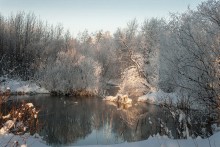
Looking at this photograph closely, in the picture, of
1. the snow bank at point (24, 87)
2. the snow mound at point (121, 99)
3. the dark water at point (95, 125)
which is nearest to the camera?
the dark water at point (95, 125)

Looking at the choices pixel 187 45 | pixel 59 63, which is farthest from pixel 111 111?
pixel 59 63

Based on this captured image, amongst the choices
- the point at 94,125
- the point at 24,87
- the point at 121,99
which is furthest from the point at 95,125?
the point at 24,87

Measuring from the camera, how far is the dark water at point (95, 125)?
14016mm

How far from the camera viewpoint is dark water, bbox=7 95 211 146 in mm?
14016

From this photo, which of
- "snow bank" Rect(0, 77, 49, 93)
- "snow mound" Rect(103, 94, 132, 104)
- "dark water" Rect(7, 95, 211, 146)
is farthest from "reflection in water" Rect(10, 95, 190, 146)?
"snow bank" Rect(0, 77, 49, 93)

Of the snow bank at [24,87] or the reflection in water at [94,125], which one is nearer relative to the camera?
the reflection in water at [94,125]

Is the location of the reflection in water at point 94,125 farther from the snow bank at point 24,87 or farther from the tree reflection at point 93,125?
the snow bank at point 24,87

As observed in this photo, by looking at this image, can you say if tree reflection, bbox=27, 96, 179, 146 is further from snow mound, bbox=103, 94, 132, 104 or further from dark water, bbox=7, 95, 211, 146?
snow mound, bbox=103, 94, 132, 104

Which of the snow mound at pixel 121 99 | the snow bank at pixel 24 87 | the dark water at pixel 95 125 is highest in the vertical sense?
the snow bank at pixel 24 87

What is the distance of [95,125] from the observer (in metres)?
16.8

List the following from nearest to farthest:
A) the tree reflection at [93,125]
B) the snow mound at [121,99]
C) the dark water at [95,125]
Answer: the dark water at [95,125], the tree reflection at [93,125], the snow mound at [121,99]

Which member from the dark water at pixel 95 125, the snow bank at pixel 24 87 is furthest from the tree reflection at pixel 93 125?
the snow bank at pixel 24 87

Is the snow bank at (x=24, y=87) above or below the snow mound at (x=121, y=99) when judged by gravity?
above

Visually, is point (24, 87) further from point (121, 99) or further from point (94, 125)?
point (94, 125)
